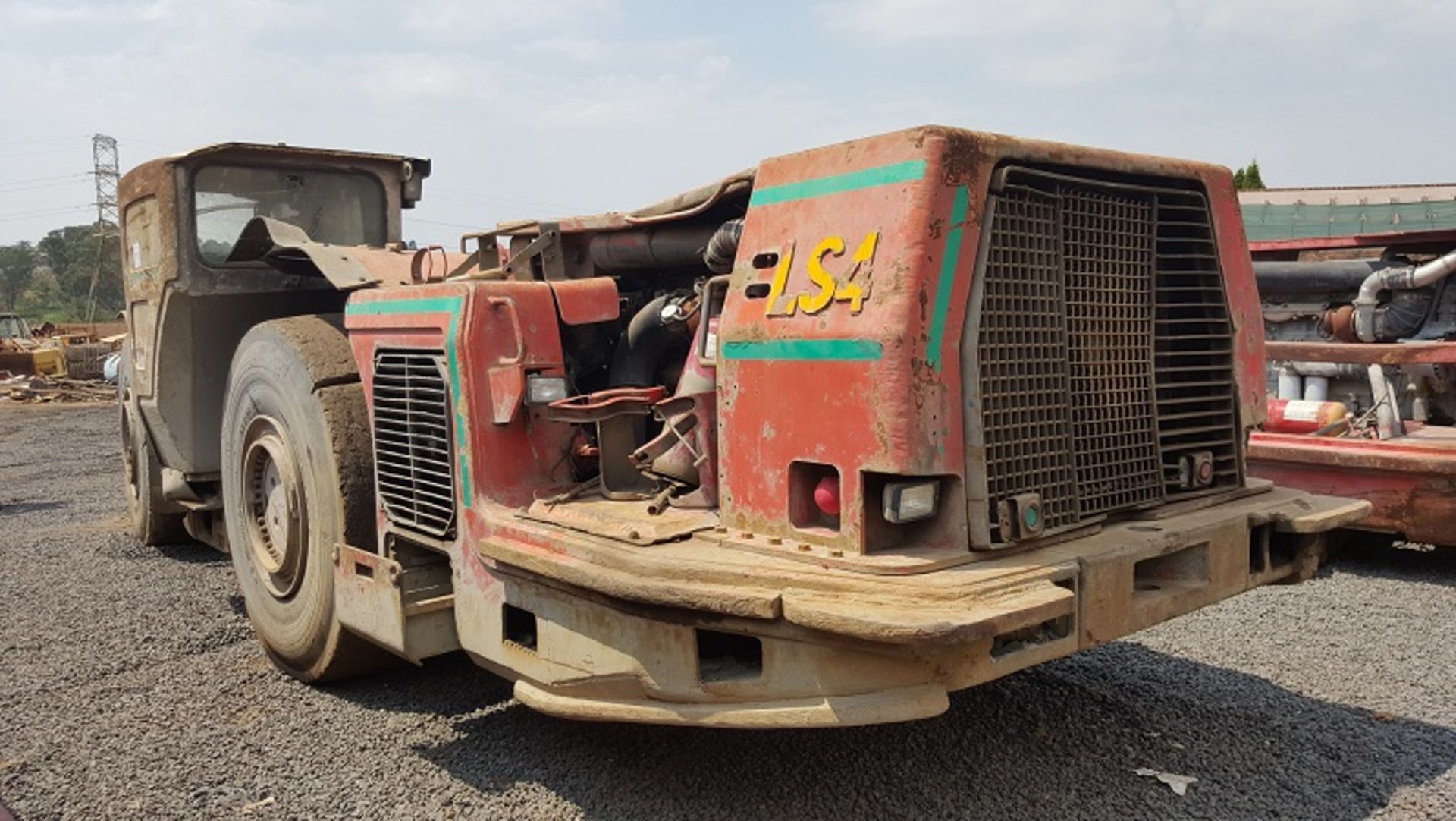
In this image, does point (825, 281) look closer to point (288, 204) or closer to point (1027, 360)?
point (1027, 360)

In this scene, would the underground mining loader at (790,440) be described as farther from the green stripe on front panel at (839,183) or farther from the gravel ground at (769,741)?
the gravel ground at (769,741)

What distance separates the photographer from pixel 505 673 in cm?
363

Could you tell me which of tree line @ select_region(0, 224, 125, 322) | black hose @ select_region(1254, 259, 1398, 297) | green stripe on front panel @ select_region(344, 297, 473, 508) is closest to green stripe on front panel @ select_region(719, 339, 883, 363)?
green stripe on front panel @ select_region(344, 297, 473, 508)

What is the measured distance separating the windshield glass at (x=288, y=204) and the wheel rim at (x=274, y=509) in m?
1.57

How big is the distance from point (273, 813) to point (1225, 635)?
392cm

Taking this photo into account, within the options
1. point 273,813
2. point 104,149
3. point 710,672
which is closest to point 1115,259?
point 710,672

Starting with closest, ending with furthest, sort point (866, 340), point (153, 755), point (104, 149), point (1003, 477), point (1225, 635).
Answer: point (866, 340), point (1003, 477), point (153, 755), point (1225, 635), point (104, 149)

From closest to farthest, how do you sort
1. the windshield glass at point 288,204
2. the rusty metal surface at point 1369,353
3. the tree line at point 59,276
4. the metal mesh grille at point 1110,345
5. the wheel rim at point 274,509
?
1. the metal mesh grille at point 1110,345
2. the wheel rim at point 274,509
3. the windshield glass at point 288,204
4. the rusty metal surface at point 1369,353
5. the tree line at point 59,276

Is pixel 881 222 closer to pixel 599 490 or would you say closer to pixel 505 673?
pixel 599 490

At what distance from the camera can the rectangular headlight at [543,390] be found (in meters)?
3.62

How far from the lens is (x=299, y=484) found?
449cm

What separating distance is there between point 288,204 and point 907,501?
15.4ft

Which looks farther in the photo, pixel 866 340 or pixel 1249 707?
pixel 1249 707

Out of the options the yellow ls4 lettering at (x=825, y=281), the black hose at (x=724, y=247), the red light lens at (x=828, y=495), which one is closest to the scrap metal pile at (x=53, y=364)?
the black hose at (x=724, y=247)
